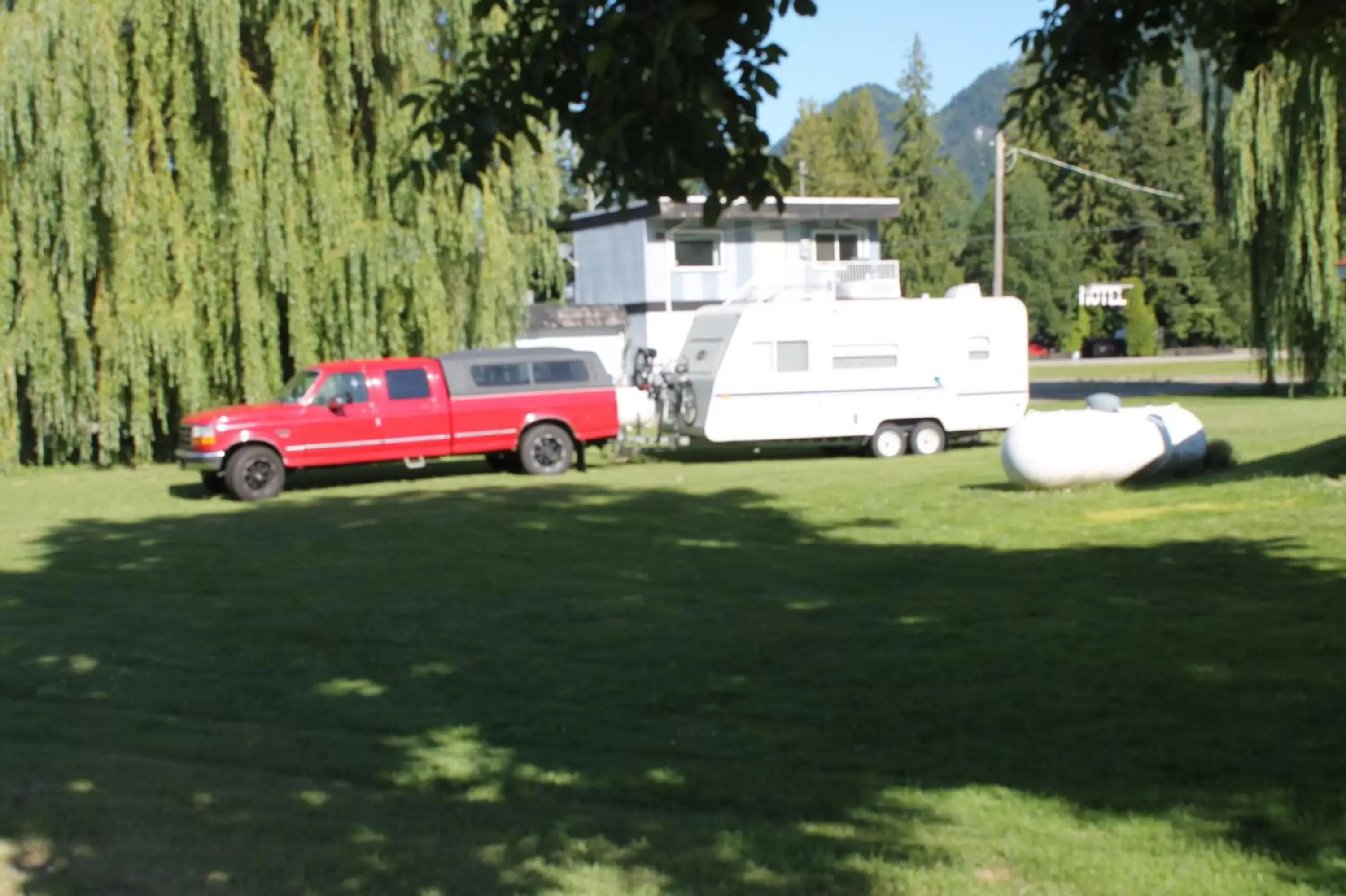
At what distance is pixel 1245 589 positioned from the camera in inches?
440

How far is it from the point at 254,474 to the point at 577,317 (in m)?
28.8

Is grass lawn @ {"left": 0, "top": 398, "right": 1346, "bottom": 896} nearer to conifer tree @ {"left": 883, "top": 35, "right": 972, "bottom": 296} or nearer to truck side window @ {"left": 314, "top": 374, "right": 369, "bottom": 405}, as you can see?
truck side window @ {"left": 314, "top": 374, "right": 369, "bottom": 405}

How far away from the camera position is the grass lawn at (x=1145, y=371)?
56.7 meters

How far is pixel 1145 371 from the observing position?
63.5 metres

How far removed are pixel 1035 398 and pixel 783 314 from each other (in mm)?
19547

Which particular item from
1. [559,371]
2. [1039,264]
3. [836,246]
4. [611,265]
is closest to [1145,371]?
[836,246]

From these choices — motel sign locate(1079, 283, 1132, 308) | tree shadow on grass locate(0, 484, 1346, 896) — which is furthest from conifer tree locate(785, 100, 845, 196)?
tree shadow on grass locate(0, 484, 1346, 896)

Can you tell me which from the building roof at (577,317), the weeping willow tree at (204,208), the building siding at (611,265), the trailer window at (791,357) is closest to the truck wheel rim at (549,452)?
the weeping willow tree at (204,208)

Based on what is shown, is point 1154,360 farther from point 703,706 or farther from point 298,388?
point 703,706

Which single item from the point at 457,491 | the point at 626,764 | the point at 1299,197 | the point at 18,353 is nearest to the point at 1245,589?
the point at 626,764

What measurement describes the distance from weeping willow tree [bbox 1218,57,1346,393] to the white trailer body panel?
10390 mm

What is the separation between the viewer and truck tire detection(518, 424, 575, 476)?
24.8 m

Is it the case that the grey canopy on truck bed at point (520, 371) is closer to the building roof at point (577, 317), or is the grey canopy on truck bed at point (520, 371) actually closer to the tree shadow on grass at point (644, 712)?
the tree shadow on grass at point (644, 712)

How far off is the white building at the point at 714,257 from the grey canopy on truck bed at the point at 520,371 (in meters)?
25.8
